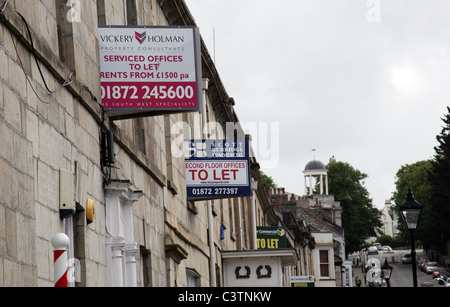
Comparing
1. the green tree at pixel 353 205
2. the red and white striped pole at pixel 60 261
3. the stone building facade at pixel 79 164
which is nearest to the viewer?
the red and white striped pole at pixel 60 261

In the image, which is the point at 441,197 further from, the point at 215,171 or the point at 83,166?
the point at 83,166

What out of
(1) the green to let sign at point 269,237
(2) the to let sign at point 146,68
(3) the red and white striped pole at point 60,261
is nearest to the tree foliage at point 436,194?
(1) the green to let sign at point 269,237

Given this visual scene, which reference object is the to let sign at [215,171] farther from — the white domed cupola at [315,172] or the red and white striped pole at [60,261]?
the white domed cupola at [315,172]

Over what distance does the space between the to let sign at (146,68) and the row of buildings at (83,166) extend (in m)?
0.17

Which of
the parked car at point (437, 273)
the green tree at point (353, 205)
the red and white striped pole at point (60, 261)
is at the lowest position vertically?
the red and white striped pole at point (60, 261)

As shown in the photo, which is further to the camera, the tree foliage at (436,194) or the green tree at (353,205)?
the green tree at (353,205)

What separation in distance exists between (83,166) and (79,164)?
24 cm

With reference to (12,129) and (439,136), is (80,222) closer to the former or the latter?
(12,129)

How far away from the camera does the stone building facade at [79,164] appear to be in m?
10.0

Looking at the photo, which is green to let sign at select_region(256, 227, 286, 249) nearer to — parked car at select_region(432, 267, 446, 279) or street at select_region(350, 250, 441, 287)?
street at select_region(350, 250, 441, 287)

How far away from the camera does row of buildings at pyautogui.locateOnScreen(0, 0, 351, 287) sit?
10055 mm

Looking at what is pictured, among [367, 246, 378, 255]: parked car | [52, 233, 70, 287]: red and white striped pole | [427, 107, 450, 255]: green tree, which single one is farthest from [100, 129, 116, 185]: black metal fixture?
[367, 246, 378, 255]: parked car

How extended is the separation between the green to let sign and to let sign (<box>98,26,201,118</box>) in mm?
21355

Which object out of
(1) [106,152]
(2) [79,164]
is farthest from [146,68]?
(2) [79,164]
